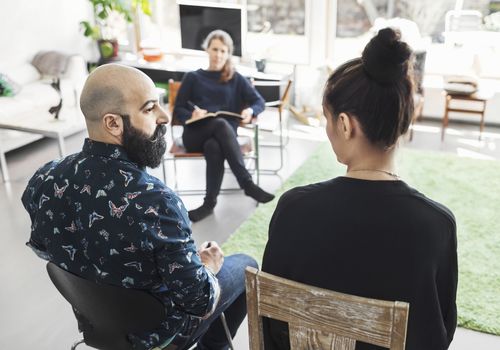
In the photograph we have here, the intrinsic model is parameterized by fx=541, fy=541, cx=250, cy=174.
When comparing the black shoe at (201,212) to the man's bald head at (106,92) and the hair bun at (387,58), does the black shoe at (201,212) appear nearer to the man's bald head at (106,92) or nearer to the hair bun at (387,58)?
the man's bald head at (106,92)

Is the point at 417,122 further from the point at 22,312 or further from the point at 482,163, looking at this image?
the point at 22,312

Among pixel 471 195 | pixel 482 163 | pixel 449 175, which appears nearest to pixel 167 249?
pixel 471 195

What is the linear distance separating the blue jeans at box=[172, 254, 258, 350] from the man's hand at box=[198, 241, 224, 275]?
0.25 feet

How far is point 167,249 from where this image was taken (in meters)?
1.57

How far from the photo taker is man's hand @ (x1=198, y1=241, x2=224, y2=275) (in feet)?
6.43

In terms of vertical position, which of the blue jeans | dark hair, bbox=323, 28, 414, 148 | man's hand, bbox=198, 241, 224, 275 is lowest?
the blue jeans

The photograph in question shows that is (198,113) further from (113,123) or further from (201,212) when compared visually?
(113,123)

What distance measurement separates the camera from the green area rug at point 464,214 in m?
2.73

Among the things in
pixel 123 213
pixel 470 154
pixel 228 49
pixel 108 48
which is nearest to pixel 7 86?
pixel 108 48

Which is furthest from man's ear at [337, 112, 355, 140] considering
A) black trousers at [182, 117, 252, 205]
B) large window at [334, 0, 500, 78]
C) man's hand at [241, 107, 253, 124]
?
large window at [334, 0, 500, 78]

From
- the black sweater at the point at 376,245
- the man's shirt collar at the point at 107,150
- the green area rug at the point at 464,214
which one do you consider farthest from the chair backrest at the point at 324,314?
the green area rug at the point at 464,214

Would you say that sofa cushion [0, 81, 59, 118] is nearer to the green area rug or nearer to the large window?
the green area rug

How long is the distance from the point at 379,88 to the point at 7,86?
4686mm

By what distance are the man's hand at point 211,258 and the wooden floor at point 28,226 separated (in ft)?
2.27
